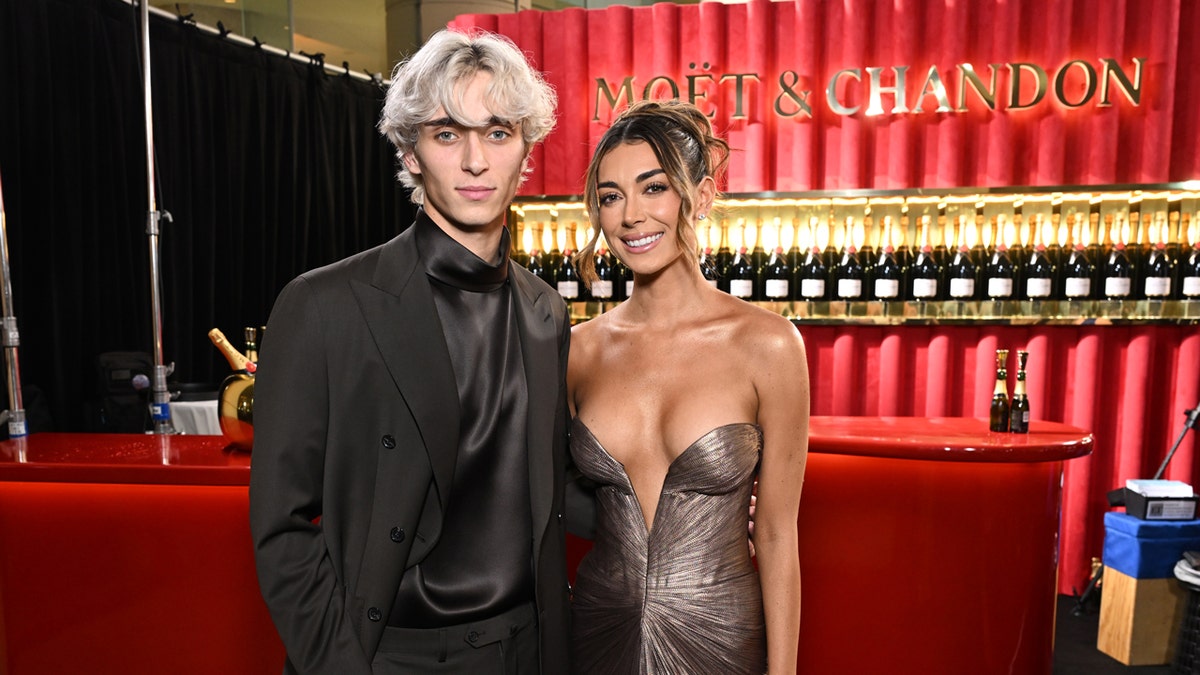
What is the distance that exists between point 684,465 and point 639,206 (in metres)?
0.55

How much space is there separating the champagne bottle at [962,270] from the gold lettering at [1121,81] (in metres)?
0.87

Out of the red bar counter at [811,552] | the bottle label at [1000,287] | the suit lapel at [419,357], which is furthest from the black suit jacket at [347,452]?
the bottle label at [1000,287]

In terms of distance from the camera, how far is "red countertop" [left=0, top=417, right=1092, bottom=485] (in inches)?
76.1

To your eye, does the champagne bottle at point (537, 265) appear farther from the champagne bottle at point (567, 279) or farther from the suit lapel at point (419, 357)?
the suit lapel at point (419, 357)

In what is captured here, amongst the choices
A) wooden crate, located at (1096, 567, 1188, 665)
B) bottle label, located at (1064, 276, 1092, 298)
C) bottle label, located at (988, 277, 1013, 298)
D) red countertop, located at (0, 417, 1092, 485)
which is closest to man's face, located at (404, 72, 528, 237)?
red countertop, located at (0, 417, 1092, 485)

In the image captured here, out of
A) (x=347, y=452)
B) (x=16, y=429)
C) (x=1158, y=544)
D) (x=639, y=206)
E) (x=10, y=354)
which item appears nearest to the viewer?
(x=347, y=452)

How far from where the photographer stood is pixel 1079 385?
13.7ft

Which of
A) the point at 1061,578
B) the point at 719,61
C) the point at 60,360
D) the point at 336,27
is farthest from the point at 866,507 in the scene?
the point at 336,27

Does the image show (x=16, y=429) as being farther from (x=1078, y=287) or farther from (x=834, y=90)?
(x=1078, y=287)

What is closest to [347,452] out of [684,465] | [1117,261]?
[684,465]

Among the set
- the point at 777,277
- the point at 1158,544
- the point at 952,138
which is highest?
the point at 952,138

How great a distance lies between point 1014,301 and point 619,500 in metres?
3.28

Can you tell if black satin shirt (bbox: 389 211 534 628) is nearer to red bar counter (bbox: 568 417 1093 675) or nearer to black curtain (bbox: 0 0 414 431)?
red bar counter (bbox: 568 417 1093 675)

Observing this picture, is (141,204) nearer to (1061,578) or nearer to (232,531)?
(232,531)
